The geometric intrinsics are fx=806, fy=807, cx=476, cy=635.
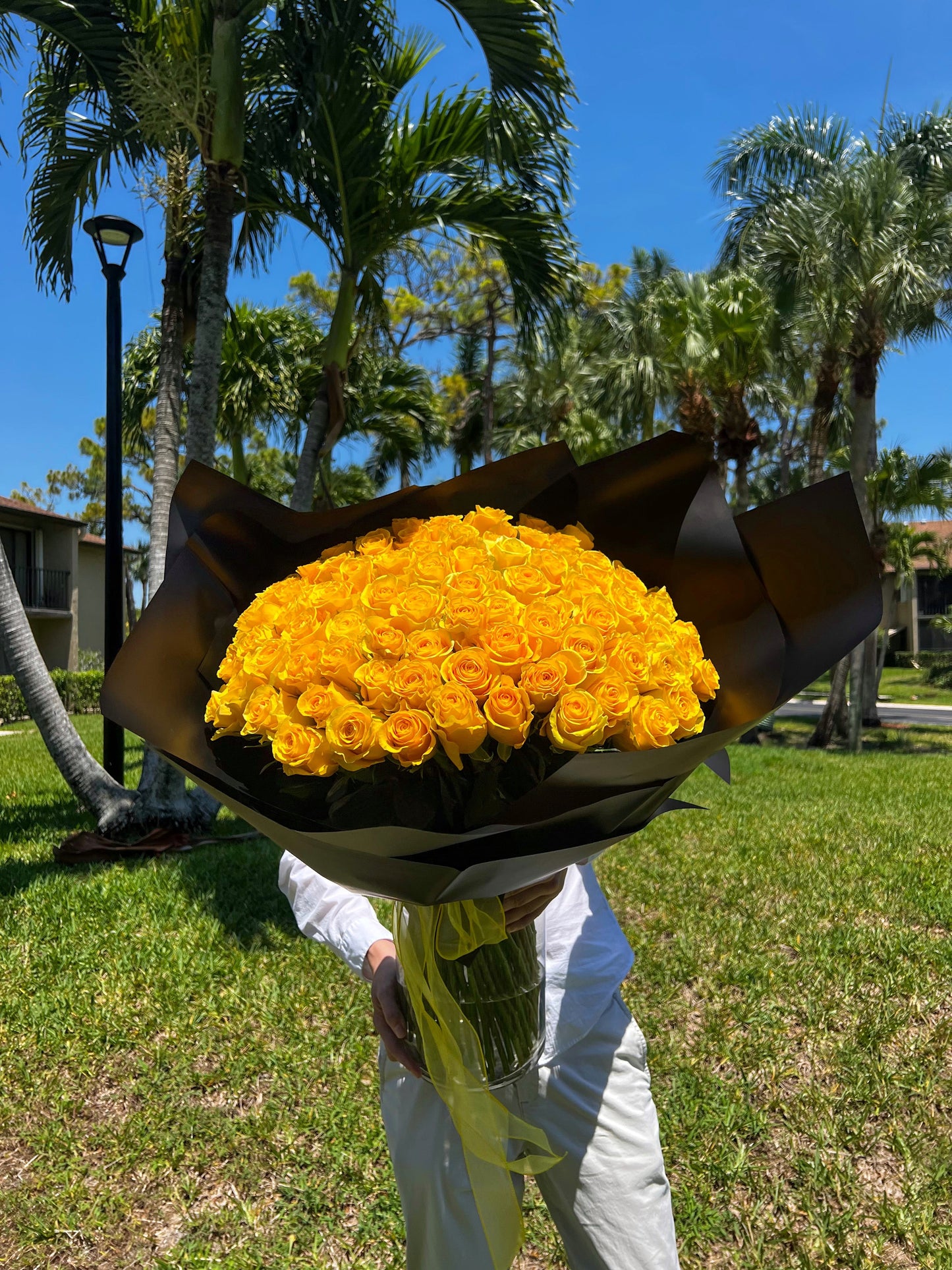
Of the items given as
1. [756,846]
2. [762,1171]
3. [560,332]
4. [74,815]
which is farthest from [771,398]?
[762,1171]

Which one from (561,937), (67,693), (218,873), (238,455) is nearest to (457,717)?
(561,937)

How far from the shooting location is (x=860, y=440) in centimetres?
1289

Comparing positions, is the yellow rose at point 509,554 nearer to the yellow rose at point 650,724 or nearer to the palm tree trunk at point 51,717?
the yellow rose at point 650,724

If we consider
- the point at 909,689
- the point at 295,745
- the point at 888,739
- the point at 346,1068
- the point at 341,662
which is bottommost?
the point at 346,1068

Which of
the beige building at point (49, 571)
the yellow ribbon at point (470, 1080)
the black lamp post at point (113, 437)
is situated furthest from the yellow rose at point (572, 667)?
the beige building at point (49, 571)

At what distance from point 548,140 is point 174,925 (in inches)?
242

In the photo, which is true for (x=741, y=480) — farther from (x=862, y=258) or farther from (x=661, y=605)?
(x=661, y=605)

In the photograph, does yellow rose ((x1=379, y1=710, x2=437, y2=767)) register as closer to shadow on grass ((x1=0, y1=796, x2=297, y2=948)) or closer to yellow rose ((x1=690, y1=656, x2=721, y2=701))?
yellow rose ((x1=690, y1=656, x2=721, y2=701))

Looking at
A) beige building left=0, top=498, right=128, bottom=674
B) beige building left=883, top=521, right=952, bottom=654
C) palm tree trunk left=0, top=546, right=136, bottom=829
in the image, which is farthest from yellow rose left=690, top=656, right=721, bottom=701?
beige building left=883, top=521, right=952, bottom=654

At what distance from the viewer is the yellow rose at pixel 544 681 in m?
0.98

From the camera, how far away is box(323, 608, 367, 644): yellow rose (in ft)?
3.42

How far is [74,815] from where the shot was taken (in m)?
6.71

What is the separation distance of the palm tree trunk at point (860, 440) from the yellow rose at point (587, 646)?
1279 centimetres

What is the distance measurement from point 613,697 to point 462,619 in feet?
0.69
